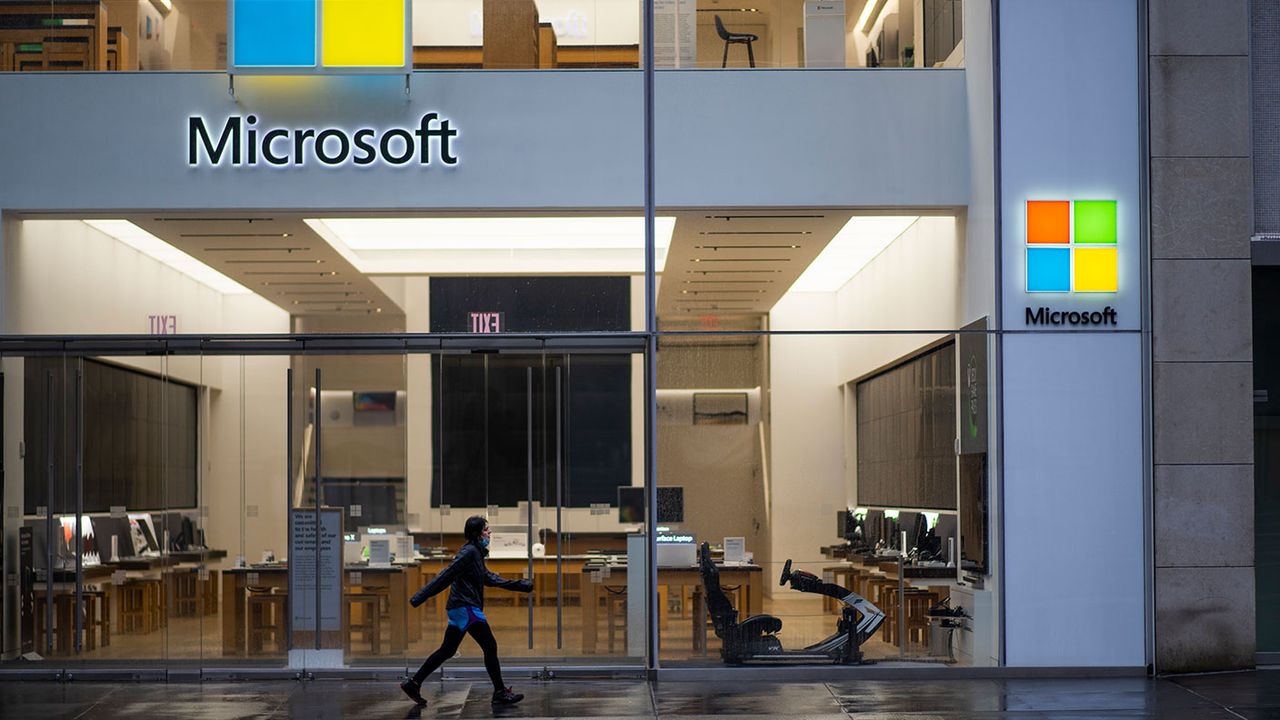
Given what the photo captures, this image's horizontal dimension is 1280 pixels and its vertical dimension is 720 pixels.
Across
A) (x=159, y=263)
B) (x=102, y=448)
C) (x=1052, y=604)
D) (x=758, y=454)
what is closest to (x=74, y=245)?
(x=159, y=263)

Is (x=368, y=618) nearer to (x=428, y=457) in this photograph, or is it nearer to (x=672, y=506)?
(x=428, y=457)

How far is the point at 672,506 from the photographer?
14.5 m

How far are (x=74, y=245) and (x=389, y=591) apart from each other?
464cm

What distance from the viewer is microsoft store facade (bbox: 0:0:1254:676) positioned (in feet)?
46.9

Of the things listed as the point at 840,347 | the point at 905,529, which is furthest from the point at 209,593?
the point at 905,529

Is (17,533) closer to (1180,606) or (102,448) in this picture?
(102,448)

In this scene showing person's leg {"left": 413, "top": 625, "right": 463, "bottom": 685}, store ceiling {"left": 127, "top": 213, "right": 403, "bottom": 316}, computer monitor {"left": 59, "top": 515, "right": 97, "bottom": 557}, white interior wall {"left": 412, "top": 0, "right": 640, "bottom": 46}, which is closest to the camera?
person's leg {"left": 413, "top": 625, "right": 463, "bottom": 685}

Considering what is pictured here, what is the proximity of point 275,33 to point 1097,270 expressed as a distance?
326 inches

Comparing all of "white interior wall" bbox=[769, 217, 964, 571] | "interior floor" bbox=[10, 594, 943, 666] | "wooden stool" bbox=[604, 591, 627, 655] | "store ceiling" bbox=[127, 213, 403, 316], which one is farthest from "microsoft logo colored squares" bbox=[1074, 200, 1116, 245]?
"store ceiling" bbox=[127, 213, 403, 316]

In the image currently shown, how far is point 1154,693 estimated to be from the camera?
1312 centimetres

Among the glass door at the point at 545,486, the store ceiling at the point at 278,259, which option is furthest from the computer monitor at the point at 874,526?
the store ceiling at the point at 278,259

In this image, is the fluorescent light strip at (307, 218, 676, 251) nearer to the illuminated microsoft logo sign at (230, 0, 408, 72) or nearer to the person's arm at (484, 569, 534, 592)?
the illuminated microsoft logo sign at (230, 0, 408, 72)

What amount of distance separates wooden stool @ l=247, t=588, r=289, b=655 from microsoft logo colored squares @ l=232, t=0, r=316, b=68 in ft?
17.1

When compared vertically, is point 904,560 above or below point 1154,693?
above
